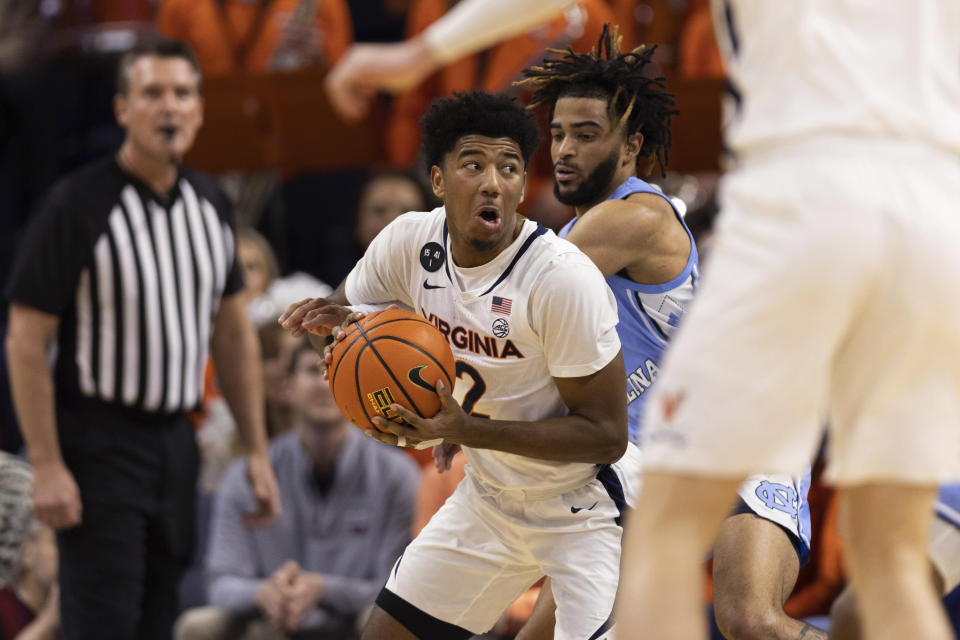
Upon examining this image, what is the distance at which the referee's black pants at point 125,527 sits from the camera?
4.78 metres

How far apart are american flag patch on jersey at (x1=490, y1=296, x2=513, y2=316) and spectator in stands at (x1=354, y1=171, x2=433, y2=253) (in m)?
3.72

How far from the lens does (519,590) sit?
3.69 metres

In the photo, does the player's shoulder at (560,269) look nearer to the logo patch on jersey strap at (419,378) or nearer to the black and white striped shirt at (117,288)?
the logo patch on jersey strap at (419,378)

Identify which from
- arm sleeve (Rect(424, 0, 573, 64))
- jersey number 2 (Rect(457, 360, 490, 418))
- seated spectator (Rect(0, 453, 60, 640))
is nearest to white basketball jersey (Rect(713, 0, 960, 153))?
arm sleeve (Rect(424, 0, 573, 64))

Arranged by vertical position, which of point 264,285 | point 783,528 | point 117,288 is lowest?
point 264,285

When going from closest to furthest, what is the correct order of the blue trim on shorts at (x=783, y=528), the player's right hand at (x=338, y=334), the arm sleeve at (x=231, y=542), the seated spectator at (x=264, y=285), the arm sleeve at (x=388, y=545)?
the player's right hand at (x=338, y=334) < the blue trim on shorts at (x=783, y=528) < the arm sleeve at (x=388, y=545) < the arm sleeve at (x=231, y=542) < the seated spectator at (x=264, y=285)

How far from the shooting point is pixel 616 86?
3820 millimetres

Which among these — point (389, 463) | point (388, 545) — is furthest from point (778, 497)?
point (389, 463)

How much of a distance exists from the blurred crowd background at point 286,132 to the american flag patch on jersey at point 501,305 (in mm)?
2380

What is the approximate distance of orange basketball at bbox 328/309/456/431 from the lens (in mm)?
3232

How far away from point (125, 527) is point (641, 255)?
7.79 feet

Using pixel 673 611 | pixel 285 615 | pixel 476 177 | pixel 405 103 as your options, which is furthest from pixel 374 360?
pixel 405 103

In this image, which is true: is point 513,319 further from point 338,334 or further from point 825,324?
point 825,324

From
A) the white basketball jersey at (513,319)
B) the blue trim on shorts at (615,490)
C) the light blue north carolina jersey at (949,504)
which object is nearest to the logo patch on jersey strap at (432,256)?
the white basketball jersey at (513,319)
